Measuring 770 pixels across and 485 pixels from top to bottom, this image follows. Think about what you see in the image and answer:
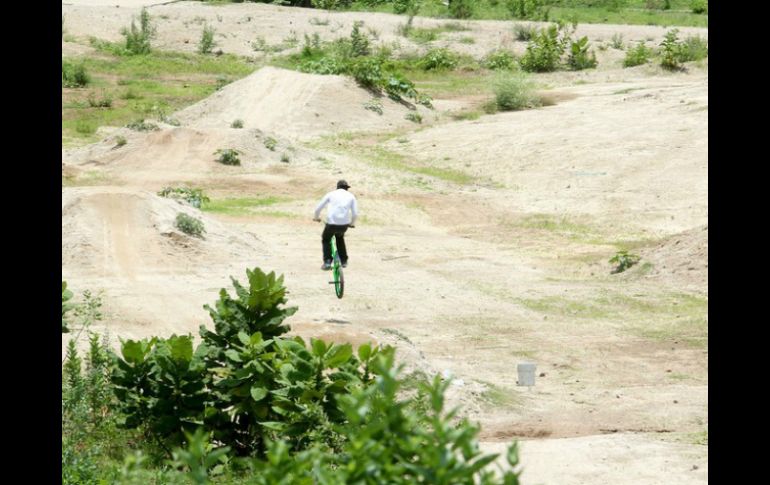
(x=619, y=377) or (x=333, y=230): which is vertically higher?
(x=333, y=230)

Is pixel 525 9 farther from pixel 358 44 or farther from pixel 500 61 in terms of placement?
pixel 358 44

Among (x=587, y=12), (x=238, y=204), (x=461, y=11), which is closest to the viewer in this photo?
(x=238, y=204)

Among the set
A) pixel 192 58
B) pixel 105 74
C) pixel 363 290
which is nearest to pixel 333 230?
pixel 363 290

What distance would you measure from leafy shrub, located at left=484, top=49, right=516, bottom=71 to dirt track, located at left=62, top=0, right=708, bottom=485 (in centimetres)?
558

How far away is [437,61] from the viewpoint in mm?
47250

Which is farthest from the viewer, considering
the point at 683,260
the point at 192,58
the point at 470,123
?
the point at 192,58

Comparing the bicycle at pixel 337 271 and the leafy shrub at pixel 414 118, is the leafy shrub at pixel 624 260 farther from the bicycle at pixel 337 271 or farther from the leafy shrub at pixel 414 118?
the leafy shrub at pixel 414 118

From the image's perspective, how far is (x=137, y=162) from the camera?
30.3 meters

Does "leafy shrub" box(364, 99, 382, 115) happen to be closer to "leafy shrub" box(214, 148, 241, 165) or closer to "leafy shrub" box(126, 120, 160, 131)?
"leafy shrub" box(126, 120, 160, 131)

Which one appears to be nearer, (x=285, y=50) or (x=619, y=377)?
(x=619, y=377)

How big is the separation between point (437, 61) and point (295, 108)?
11194mm

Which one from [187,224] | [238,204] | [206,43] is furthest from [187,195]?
[206,43]
